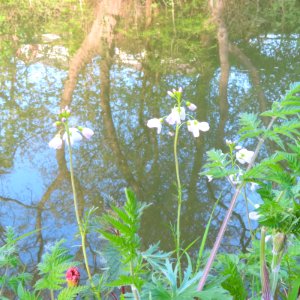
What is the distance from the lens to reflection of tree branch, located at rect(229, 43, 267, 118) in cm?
526

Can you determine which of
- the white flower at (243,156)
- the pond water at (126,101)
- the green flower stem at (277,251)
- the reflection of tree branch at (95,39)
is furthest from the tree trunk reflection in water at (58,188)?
the green flower stem at (277,251)

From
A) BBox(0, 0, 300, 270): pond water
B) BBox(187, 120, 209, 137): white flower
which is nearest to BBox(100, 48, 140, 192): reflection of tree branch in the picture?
BBox(0, 0, 300, 270): pond water

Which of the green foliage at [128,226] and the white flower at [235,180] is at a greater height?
the green foliage at [128,226]

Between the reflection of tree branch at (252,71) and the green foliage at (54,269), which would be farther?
the reflection of tree branch at (252,71)

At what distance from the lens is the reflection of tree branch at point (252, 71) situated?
5.26 m

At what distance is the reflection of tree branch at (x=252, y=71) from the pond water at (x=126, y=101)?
2cm

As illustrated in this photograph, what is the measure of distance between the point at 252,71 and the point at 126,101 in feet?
6.84

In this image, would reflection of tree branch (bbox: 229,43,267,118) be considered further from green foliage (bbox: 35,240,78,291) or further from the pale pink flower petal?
green foliage (bbox: 35,240,78,291)

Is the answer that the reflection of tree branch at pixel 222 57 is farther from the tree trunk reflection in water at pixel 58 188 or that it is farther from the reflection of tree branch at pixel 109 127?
the tree trunk reflection in water at pixel 58 188

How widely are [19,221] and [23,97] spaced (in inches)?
101

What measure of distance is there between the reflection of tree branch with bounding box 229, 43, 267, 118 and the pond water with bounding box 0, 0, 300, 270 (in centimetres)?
2

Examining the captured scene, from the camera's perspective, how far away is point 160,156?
4.23 meters

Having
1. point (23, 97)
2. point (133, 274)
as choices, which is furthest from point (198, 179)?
point (133, 274)

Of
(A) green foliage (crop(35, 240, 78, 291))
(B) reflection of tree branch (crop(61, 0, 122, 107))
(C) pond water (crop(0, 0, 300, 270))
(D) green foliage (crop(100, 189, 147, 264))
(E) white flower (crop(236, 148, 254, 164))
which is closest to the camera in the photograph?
(D) green foliage (crop(100, 189, 147, 264))
